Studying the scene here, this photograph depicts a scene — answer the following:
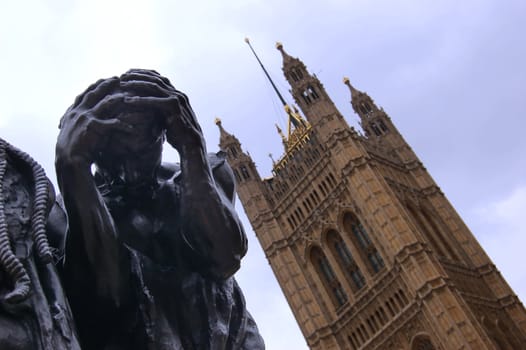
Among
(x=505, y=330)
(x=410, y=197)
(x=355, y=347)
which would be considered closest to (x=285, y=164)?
(x=410, y=197)

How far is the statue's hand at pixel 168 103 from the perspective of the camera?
1163mm

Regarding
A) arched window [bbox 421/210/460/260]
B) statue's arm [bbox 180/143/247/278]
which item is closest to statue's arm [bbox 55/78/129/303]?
statue's arm [bbox 180/143/247/278]

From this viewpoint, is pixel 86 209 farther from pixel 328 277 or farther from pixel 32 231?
pixel 328 277

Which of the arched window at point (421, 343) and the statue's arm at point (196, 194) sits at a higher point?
the arched window at point (421, 343)

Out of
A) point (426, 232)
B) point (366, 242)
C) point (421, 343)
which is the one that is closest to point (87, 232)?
point (421, 343)

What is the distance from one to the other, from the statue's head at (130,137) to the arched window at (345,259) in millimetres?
27084

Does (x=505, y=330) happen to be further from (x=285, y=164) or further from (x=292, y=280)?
(x=285, y=164)

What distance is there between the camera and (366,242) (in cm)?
2803

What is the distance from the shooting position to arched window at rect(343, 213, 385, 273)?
27539mm

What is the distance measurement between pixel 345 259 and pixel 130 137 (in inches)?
1099

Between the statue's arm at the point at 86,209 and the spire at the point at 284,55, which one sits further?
the spire at the point at 284,55

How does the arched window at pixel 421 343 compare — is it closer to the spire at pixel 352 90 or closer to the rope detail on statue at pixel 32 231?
the spire at pixel 352 90

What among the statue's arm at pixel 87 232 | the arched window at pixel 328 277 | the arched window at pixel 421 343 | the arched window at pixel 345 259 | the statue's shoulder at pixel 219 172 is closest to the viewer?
the statue's arm at pixel 87 232

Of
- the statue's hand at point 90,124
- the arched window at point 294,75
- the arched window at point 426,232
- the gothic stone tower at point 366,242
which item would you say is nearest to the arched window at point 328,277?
the gothic stone tower at point 366,242
